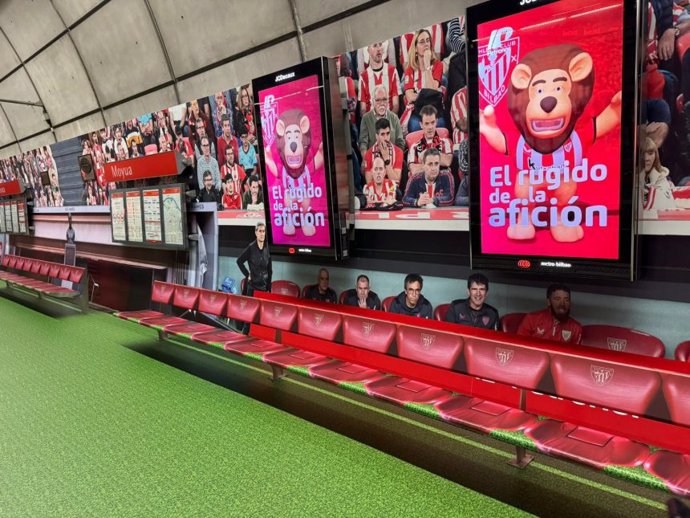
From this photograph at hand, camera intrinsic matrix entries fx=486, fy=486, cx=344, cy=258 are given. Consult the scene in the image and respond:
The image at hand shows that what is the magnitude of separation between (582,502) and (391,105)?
2.75 metres

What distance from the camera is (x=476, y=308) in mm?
3295

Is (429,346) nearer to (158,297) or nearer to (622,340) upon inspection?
(622,340)

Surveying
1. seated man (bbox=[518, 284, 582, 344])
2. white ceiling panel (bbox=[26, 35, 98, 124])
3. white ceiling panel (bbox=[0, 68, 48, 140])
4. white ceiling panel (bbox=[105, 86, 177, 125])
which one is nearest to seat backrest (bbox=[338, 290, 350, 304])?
seated man (bbox=[518, 284, 582, 344])

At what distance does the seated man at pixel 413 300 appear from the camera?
360 cm

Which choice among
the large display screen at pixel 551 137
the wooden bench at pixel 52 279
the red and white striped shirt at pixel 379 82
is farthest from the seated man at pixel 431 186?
the wooden bench at pixel 52 279

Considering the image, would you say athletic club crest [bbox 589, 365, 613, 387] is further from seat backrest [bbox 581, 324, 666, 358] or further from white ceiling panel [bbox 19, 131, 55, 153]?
white ceiling panel [bbox 19, 131, 55, 153]

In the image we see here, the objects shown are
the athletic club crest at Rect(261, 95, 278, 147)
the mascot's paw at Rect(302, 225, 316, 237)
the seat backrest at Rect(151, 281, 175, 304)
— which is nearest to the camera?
the mascot's paw at Rect(302, 225, 316, 237)

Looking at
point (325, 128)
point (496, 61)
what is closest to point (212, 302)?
point (325, 128)

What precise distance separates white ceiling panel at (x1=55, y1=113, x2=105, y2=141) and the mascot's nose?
7.51m

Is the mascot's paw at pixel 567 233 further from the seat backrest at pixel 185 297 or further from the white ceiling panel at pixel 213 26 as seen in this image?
the seat backrest at pixel 185 297

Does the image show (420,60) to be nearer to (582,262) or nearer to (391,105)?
(391,105)

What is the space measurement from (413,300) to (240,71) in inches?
134

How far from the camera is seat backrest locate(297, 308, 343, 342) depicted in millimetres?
4012

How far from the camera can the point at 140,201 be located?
6.39m
